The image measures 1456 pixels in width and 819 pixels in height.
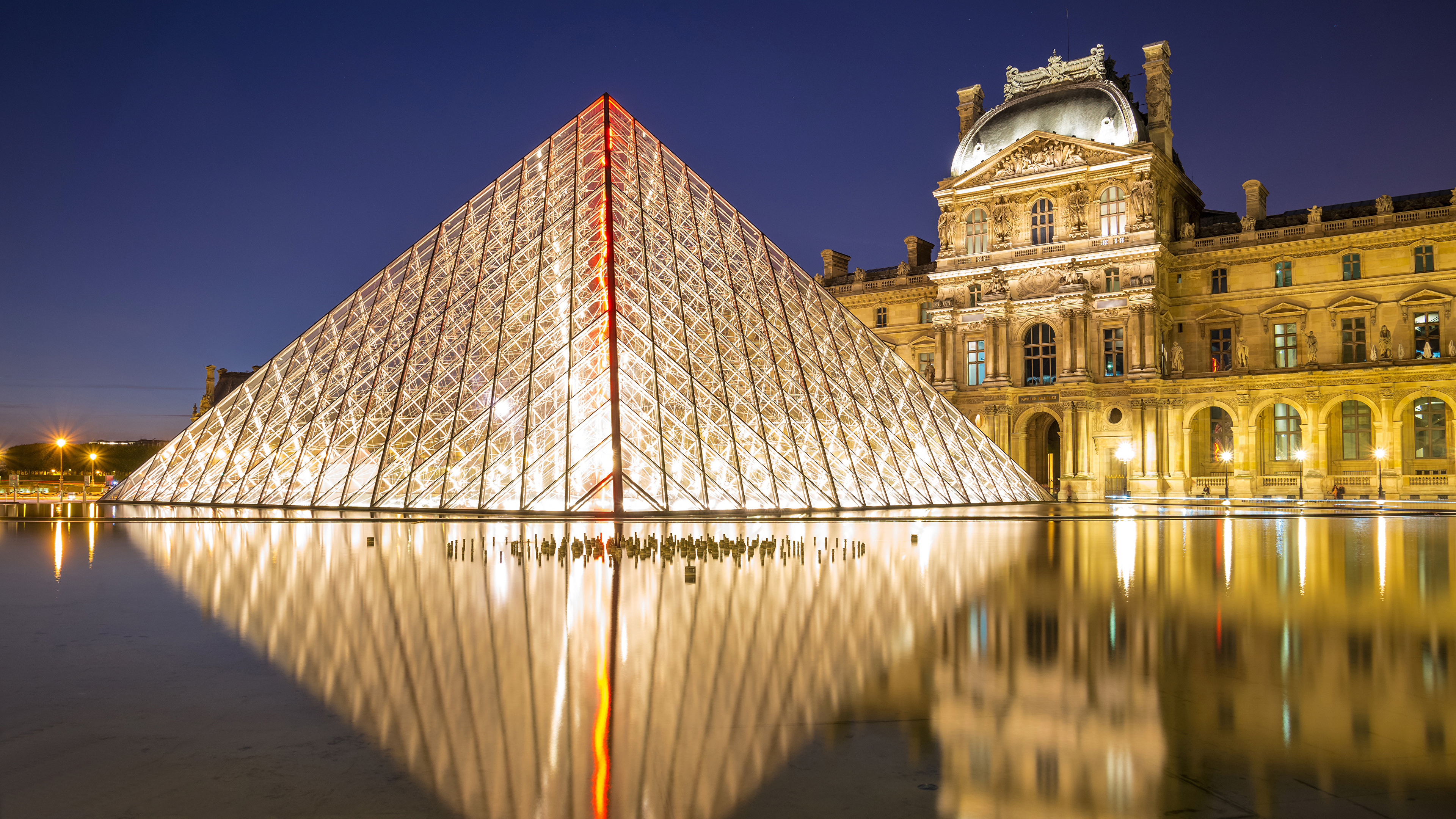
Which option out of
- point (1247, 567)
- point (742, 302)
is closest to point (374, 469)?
point (742, 302)

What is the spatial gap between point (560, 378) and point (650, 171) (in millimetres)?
8870

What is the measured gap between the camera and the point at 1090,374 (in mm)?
42844

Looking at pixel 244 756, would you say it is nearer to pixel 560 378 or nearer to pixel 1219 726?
pixel 1219 726

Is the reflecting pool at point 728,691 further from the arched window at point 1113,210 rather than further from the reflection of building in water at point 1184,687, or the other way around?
the arched window at point 1113,210

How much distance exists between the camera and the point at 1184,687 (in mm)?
5699

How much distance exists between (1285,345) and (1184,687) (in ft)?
138

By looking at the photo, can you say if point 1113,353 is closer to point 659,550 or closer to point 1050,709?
point 659,550

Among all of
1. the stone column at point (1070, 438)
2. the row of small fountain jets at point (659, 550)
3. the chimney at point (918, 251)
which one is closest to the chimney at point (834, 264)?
the chimney at point (918, 251)

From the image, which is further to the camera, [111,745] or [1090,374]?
[1090,374]

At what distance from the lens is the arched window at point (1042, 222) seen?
44594 mm

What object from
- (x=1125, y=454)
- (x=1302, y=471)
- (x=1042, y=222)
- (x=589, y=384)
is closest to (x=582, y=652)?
(x=589, y=384)

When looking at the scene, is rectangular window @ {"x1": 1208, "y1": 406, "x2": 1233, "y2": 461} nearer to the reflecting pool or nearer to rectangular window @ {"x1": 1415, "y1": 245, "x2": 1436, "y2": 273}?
rectangular window @ {"x1": 1415, "y1": 245, "x2": 1436, "y2": 273}

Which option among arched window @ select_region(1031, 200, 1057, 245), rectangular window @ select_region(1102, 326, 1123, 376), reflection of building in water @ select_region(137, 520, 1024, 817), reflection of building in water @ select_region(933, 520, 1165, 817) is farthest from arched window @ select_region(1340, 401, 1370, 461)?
reflection of building in water @ select_region(933, 520, 1165, 817)

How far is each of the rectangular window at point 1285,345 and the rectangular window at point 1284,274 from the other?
1675 mm
